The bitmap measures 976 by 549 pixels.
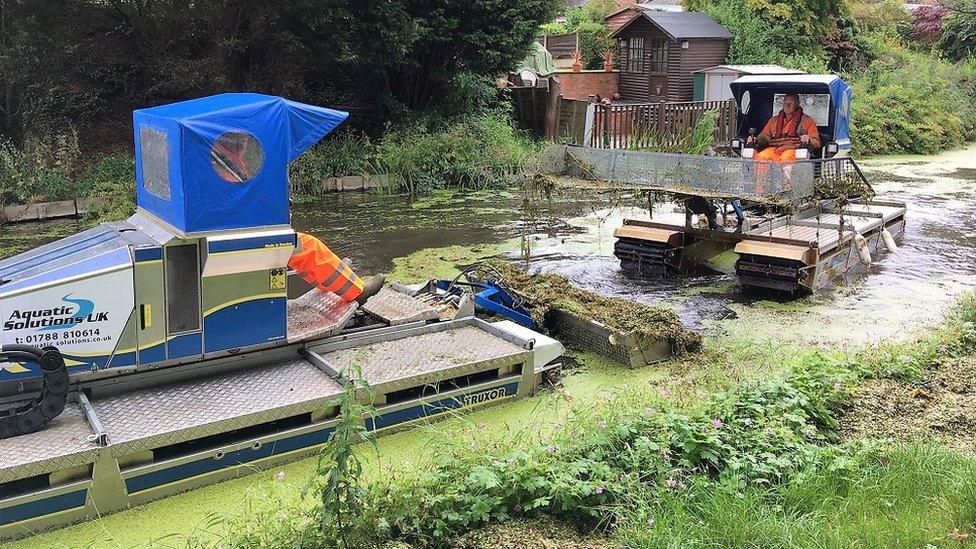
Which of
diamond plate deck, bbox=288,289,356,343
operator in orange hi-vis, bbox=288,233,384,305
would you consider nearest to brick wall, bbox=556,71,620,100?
diamond plate deck, bbox=288,289,356,343

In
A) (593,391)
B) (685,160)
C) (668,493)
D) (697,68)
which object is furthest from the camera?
(697,68)

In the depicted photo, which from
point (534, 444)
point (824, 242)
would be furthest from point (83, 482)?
point (824, 242)

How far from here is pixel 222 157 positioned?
6.11 metres

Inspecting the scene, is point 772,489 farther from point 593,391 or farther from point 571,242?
point 571,242

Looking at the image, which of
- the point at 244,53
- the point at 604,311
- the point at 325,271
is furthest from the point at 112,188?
the point at 604,311

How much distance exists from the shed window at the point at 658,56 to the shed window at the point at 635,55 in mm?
418

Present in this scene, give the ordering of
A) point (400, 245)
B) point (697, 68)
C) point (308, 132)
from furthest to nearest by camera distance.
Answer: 1. point (697, 68)
2. point (400, 245)
3. point (308, 132)

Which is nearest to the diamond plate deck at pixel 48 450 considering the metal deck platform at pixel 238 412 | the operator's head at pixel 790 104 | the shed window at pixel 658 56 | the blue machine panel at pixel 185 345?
the metal deck platform at pixel 238 412

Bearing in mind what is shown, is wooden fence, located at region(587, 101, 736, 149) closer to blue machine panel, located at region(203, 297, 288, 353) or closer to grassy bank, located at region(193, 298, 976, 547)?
blue machine panel, located at region(203, 297, 288, 353)

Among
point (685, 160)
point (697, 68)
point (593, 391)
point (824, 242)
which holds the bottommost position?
point (593, 391)

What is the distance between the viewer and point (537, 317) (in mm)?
8438

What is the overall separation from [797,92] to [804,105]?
1.60ft

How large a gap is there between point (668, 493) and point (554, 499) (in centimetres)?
61

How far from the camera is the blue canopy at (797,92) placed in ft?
39.8
